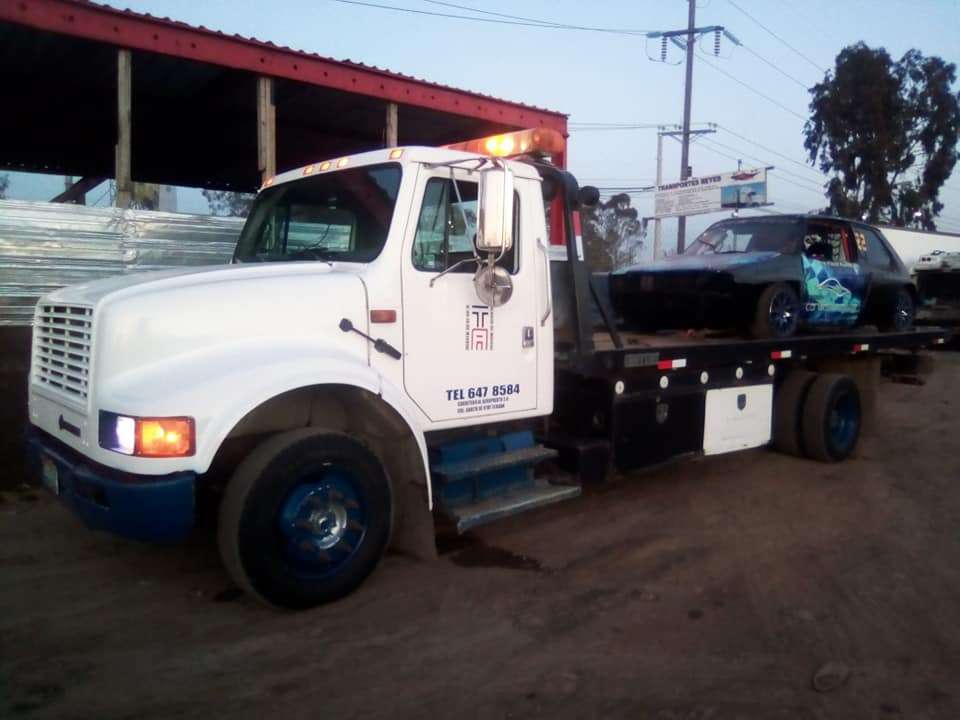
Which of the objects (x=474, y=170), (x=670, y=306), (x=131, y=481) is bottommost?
(x=131, y=481)

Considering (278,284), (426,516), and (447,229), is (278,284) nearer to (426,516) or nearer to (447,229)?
(447,229)

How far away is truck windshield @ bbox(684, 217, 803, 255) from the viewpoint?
7918 mm

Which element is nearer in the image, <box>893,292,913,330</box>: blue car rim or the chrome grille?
the chrome grille

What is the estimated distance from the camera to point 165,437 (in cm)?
353

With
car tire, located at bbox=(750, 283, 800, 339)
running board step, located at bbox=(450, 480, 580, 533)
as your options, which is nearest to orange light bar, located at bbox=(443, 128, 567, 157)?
running board step, located at bbox=(450, 480, 580, 533)

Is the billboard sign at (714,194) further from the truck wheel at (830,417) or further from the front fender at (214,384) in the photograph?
the front fender at (214,384)

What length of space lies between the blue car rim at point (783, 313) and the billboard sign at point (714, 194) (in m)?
24.5

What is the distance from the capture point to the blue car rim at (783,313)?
24.3 ft

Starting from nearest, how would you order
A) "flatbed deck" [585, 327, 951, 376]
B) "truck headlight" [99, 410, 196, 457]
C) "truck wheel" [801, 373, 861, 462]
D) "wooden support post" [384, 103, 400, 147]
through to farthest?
"truck headlight" [99, 410, 196, 457]
"flatbed deck" [585, 327, 951, 376]
"truck wheel" [801, 373, 861, 462]
"wooden support post" [384, 103, 400, 147]

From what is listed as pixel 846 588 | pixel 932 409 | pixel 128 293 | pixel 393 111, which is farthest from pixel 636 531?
pixel 932 409

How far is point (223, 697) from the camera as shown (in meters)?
3.35

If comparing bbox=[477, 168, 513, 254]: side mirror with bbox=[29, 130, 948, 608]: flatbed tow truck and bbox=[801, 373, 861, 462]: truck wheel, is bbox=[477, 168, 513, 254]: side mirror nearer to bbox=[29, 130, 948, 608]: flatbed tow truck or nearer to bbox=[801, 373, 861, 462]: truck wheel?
bbox=[29, 130, 948, 608]: flatbed tow truck

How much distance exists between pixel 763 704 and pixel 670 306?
4714mm

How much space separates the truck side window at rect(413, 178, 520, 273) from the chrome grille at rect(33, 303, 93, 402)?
68.5 inches
